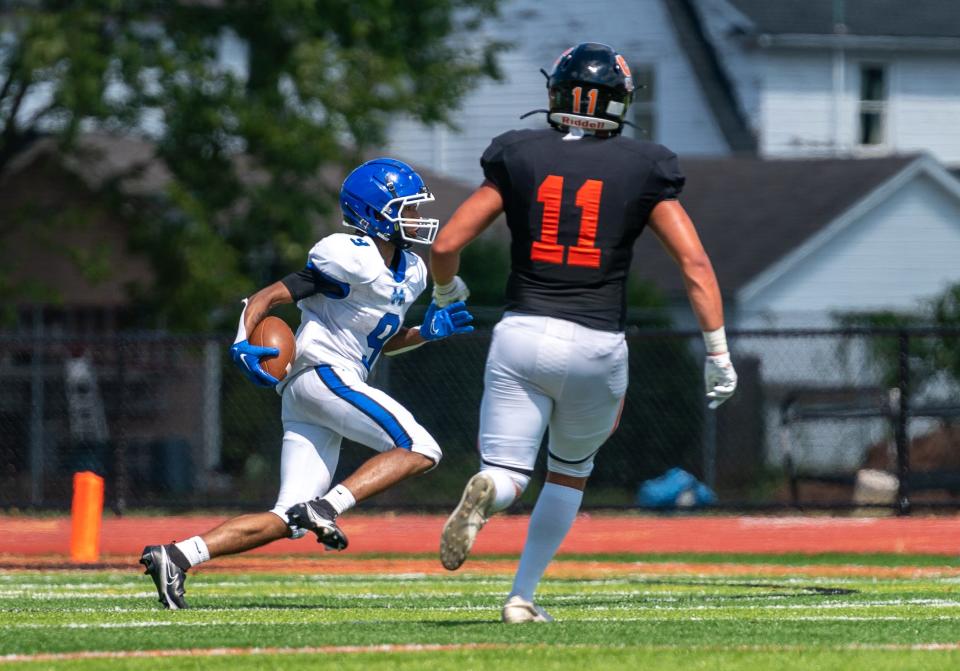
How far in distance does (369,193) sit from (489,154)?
134 cm

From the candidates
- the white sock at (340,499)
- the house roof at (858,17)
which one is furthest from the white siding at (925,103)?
the white sock at (340,499)

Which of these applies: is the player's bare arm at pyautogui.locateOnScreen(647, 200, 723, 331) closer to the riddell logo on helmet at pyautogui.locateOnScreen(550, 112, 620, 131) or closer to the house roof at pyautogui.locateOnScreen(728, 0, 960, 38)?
the riddell logo on helmet at pyautogui.locateOnScreen(550, 112, 620, 131)

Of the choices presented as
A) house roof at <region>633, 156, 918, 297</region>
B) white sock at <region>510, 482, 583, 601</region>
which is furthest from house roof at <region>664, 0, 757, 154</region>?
white sock at <region>510, 482, 583, 601</region>

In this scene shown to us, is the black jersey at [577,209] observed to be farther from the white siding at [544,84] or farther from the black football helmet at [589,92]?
the white siding at [544,84]

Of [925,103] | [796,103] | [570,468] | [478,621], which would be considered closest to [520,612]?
[478,621]

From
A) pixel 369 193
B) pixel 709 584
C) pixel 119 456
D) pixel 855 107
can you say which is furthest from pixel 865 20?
pixel 369 193

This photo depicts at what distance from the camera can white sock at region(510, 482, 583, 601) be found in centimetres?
631

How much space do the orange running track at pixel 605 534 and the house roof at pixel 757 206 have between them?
28.4 ft

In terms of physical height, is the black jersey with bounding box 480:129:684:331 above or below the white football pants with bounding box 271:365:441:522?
above

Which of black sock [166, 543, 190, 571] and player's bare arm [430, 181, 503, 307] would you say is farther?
black sock [166, 543, 190, 571]

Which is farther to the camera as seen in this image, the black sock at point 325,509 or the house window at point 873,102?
the house window at point 873,102

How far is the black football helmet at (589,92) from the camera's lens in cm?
612

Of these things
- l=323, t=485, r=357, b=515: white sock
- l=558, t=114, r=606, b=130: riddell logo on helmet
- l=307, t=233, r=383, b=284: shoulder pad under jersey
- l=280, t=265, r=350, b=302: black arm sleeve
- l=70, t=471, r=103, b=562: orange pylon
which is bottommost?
l=70, t=471, r=103, b=562: orange pylon

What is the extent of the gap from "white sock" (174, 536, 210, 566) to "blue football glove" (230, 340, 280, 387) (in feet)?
2.31
